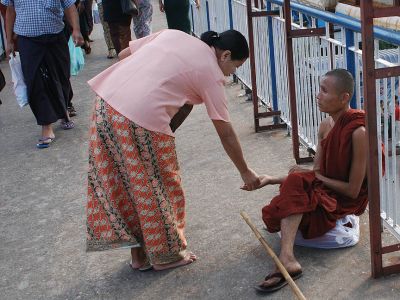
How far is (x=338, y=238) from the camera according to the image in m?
3.80

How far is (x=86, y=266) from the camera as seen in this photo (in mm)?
4059

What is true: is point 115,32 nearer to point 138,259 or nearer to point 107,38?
point 107,38

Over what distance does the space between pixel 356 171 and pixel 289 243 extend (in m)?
0.50

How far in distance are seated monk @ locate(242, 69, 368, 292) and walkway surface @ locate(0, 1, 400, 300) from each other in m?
0.19

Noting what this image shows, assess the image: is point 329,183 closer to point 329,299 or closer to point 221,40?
point 329,299

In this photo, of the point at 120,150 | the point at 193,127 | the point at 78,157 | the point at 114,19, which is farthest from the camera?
the point at 114,19

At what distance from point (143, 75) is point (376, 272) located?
1488 millimetres

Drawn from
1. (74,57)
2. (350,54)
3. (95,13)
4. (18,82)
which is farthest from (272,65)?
(95,13)

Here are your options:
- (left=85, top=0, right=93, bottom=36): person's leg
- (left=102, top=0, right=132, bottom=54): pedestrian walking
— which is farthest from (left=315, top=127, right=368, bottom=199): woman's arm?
(left=85, top=0, right=93, bottom=36): person's leg

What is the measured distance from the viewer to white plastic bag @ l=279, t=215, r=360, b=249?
3.80 m

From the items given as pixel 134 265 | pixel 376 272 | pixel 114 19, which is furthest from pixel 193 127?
pixel 376 272

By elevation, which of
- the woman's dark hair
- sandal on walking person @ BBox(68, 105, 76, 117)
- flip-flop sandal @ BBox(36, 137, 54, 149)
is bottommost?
flip-flop sandal @ BBox(36, 137, 54, 149)

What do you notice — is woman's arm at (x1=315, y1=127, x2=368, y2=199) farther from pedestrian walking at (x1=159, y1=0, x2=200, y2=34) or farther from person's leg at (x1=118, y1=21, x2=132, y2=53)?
pedestrian walking at (x1=159, y1=0, x2=200, y2=34)

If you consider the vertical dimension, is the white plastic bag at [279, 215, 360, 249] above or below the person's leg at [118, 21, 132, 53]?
below
